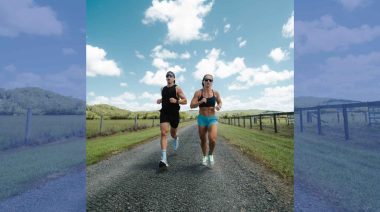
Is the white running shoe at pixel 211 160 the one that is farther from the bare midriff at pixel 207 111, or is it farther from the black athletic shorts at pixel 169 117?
the black athletic shorts at pixel 169 117

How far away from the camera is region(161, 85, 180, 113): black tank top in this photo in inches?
266

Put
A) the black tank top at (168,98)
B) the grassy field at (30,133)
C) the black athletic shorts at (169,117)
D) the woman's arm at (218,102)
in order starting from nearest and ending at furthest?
the woman's arm at (218,102), the black tank top at (168,98), the black athletic shorts at (169,117), the grassy field at (30,133)

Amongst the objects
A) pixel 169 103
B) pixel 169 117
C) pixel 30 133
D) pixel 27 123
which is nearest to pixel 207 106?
pixel 169 103

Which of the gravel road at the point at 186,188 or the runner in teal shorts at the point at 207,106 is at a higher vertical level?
the runner in teal shorts at the point at 207,106

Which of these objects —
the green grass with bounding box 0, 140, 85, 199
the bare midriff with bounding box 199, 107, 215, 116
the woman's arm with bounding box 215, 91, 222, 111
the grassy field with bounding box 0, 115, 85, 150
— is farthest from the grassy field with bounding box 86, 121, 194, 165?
the woman's arm with bounding box 215, 91, 222, 111

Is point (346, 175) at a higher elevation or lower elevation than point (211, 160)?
lower

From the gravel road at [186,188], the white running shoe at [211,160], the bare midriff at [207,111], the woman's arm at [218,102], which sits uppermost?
the woman's arm at [218,102]

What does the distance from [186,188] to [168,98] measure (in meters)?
2.50

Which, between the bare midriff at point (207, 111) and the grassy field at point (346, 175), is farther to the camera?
the bare midriff at point (207, 111)

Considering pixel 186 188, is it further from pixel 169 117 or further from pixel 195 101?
pixel 169 117

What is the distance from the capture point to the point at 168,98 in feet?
22.4

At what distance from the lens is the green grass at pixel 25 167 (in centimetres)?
607

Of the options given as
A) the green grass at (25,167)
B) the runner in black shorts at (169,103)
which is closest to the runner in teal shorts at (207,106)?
the runner in black shorts at (169,103)

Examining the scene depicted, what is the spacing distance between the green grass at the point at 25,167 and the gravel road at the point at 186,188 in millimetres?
1293
